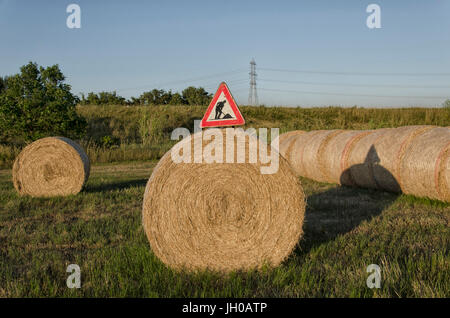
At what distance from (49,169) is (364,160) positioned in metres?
8.33

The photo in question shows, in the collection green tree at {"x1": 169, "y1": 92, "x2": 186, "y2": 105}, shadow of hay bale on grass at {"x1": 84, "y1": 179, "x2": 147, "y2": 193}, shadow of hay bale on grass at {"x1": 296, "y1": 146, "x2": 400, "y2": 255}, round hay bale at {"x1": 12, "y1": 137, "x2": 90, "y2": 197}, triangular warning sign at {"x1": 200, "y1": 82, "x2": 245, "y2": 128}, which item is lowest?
shadow of hay bale on grass at {"x1": 84, "y1": 179, "x2": 147, "y2": 193}

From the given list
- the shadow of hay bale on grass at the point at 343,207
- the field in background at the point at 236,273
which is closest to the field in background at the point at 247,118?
the shadow of hay bale on grass at the point at 343,207

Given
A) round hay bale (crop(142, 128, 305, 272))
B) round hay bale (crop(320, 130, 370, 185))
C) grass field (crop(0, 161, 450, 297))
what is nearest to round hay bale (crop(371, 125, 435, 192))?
grass field (crop(0, 161, 450, 297))

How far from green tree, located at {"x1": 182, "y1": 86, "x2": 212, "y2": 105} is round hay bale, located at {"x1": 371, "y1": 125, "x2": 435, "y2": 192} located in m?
59.4

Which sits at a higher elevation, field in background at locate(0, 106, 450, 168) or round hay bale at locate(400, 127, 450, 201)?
field in background at locate(0, 106, 450, 168)

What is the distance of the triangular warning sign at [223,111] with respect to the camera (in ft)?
17.1

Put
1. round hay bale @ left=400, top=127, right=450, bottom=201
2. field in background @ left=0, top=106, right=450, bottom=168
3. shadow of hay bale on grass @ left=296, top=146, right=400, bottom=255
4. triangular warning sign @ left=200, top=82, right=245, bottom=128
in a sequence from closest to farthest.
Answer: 1. triangular warning sign @ left=200, top=82, right=245, bottom=128
2. shadow of hay bale on grass @ left=296, top=146, right=400, bottom=255
3. round hay bale @ left=400, top=127, right=450, bottom=201
4. field in background @ left=0, top=106, right=450, bottom=168

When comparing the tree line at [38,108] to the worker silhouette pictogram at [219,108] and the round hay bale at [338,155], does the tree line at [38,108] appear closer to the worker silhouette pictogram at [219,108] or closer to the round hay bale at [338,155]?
the round hay bale at [338,155]

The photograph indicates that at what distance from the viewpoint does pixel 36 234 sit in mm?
6062

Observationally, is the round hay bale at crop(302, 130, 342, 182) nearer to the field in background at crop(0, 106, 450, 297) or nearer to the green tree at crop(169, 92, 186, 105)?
the field in background at crop(0, 106, 450, 297)

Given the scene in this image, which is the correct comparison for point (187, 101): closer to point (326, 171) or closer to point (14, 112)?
point (14, 112)

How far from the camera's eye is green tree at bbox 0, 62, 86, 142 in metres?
19.8
